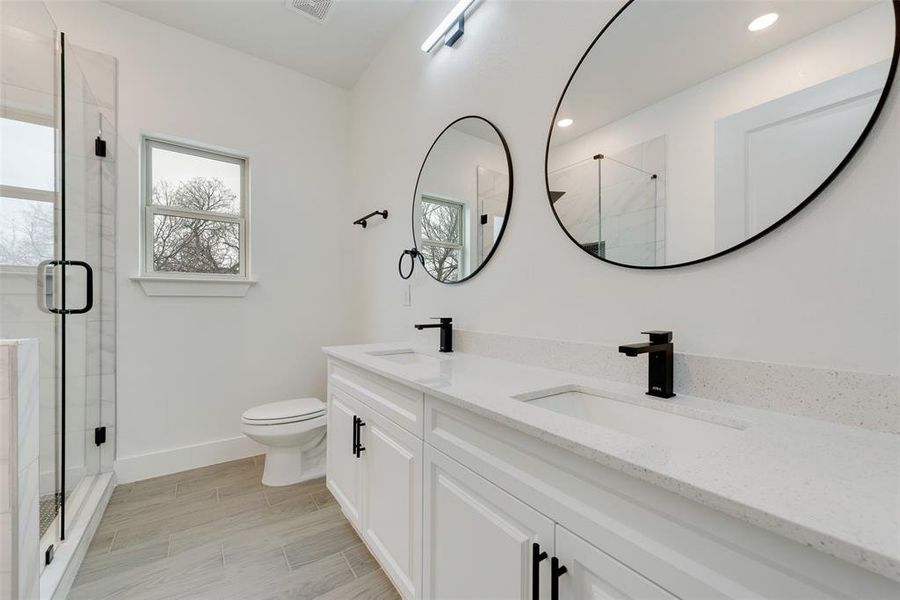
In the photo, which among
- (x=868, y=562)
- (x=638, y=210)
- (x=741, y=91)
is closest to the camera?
(x=868, y=562)

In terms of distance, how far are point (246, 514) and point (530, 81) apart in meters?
2.42

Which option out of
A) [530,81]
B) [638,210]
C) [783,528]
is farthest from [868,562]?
[530,81]

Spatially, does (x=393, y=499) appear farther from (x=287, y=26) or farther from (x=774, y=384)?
(x=287, y=26)

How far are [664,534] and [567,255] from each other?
35.4 inches

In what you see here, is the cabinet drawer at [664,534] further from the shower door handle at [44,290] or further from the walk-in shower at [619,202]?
the shower door handle at [44,290]

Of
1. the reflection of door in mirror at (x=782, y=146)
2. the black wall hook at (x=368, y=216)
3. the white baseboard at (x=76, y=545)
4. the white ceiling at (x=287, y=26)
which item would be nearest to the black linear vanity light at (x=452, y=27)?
the white ceiling at (x=287, y=26)

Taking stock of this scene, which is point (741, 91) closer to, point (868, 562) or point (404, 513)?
point (868, 562)

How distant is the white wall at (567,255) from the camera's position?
0.72 meters

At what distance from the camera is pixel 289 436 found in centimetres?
208

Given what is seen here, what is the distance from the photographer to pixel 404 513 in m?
1.20

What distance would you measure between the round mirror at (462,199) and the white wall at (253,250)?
1.17 m

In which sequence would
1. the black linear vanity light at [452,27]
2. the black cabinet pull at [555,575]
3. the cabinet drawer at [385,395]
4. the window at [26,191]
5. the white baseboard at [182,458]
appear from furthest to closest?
the white baseboard at [182,458] < the black linear vanity light at [452,27] < the window at [26,191] < the cabinet drawer at [385,395] < the black cabinet pull at [555,575]

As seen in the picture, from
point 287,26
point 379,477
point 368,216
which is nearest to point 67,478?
point 379,477

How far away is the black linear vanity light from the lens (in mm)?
1664
